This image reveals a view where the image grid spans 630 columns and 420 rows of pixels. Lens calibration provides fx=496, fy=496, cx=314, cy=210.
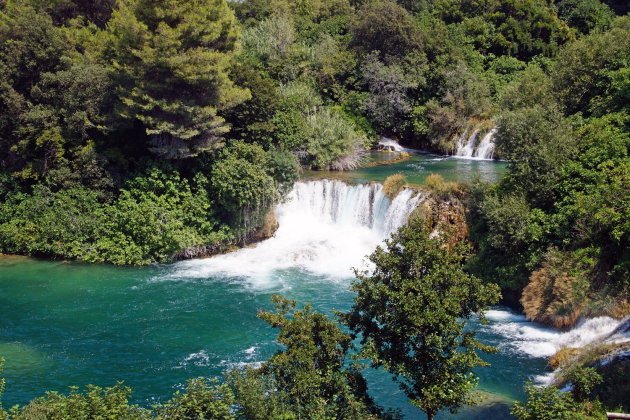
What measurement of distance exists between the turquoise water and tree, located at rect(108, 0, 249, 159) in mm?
6634

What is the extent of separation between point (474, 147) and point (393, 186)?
40.1 feet

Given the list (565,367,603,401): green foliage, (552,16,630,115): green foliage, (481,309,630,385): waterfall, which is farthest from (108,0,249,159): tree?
(565,367,603,401): green foliage

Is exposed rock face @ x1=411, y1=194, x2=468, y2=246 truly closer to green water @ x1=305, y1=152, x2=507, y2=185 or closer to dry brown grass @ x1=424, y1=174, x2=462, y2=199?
dry brown grass @ x1=424, y1=174, x2=462, y2=199

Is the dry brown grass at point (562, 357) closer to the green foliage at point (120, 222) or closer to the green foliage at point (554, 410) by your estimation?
the green foliage at point (554, 410)

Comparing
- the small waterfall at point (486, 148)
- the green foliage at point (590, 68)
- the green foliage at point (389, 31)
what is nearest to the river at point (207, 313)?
the green foliage at point (590, 68)

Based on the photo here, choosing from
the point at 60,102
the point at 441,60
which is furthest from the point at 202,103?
the point at 441,60

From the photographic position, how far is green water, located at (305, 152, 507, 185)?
28.4 meters

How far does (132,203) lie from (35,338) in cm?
842

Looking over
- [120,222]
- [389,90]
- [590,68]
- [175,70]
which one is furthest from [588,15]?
[120,222]

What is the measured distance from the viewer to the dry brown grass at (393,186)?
25.2 metres

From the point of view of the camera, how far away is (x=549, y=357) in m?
15.3

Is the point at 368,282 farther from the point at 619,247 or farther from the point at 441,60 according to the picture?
the point at 441,60

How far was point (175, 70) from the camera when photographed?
22.4m

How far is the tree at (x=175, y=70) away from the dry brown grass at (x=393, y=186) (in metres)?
8.70
